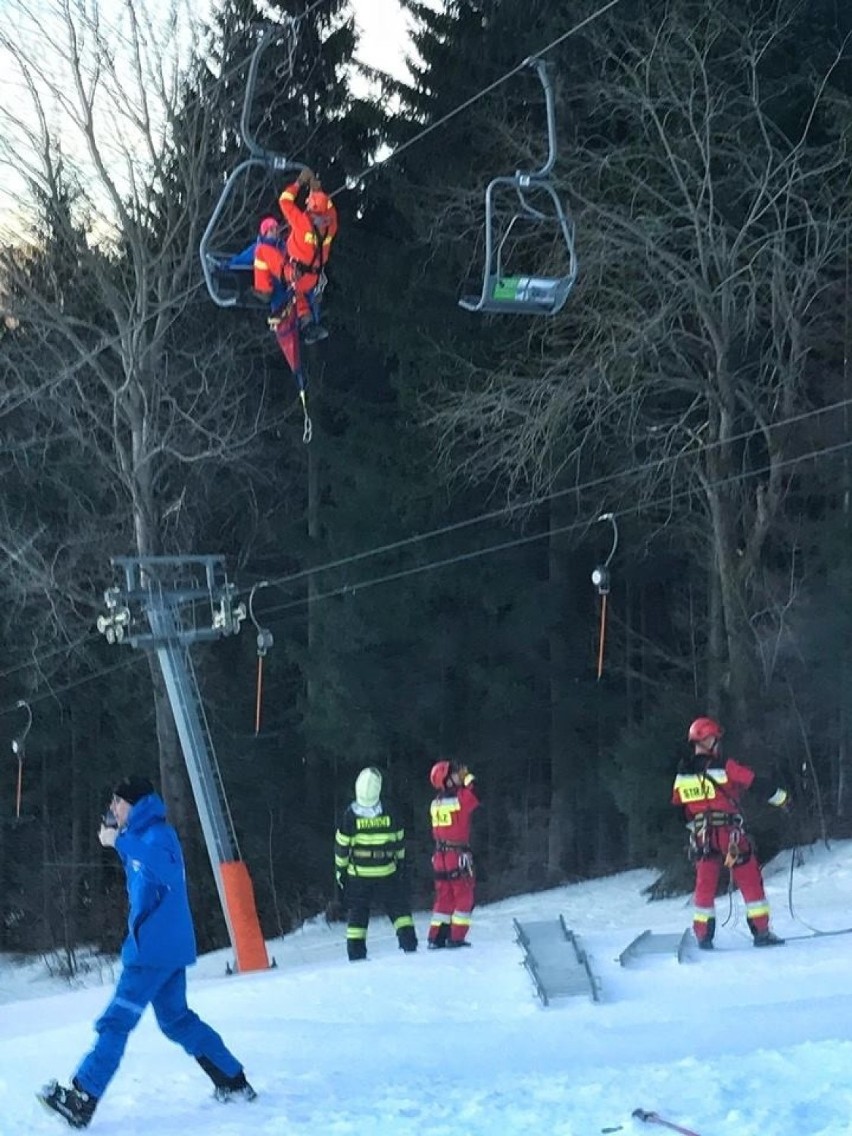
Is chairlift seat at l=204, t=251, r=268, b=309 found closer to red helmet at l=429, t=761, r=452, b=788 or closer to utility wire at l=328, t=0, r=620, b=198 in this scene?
utility wire at l=328, t=0, r=620, b=198

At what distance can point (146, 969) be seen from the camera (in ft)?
21.9

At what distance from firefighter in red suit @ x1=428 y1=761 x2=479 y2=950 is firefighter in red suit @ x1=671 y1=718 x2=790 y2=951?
7.53 ft

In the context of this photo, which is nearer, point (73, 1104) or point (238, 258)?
point (73, 1104)

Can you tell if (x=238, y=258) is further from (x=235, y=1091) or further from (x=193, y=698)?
(x=235, y=1091)

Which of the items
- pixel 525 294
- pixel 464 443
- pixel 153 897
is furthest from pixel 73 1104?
pixel 464 443

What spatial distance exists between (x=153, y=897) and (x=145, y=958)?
0.27 m

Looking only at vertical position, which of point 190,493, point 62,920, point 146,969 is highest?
point 190,493

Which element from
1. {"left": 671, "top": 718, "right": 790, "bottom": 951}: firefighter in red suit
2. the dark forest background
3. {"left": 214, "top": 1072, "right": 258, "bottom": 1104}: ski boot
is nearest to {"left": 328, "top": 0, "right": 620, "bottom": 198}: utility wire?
the dark forest background

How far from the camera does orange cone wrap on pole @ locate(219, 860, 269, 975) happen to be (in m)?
15.6

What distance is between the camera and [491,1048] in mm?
8555

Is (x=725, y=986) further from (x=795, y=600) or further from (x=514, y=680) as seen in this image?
(x=514, y=680)

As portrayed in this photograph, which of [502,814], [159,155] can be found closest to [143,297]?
[159,155]

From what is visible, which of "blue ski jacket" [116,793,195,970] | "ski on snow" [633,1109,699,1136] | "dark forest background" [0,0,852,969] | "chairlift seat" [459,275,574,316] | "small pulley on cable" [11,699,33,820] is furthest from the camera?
"small pulley on cable" [11,699,33,820]

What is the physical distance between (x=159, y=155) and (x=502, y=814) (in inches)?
574
